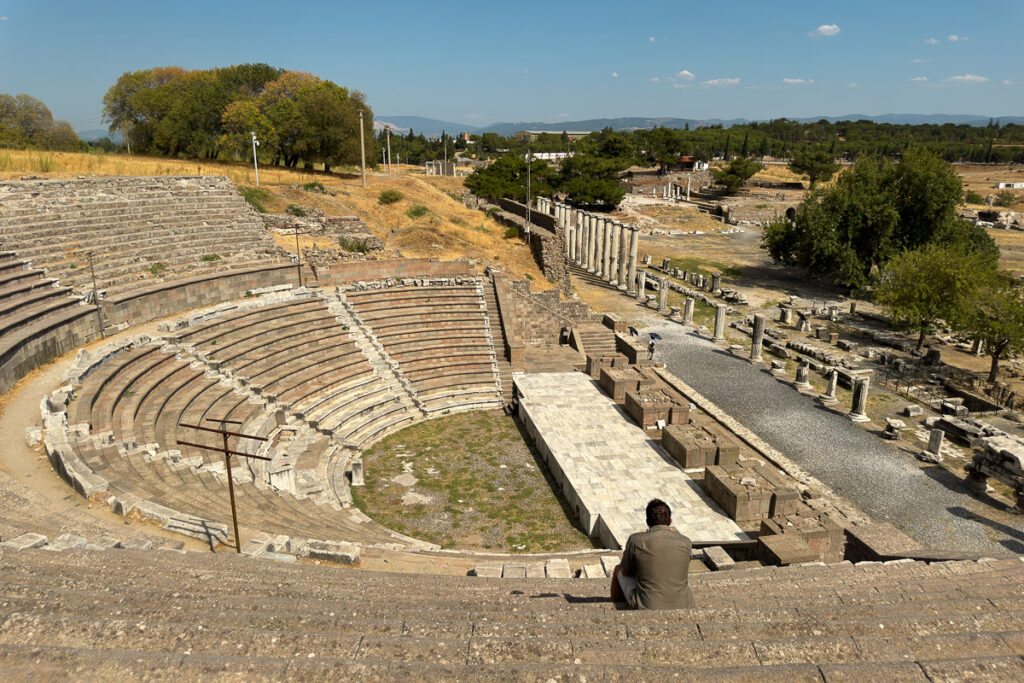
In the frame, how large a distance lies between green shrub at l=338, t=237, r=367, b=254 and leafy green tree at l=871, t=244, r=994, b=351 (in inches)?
1138

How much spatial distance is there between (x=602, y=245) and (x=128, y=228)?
30.8 metres

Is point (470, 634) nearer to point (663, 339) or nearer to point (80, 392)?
point (80, 392)

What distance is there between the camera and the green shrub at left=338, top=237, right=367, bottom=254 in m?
36.0

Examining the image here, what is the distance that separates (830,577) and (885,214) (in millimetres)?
40530

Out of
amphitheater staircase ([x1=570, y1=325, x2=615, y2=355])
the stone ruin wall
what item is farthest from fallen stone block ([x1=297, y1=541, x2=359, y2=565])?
amphitheater staircase ([x1=570, y1=325, x2=615, y2=355])

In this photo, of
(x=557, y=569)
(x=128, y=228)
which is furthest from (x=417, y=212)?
(x=557, y=569)

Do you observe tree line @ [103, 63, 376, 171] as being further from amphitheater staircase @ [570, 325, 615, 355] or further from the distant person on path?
the distant person on path

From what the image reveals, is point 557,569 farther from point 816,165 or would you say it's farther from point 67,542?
point 816,165

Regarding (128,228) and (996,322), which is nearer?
(996,322)

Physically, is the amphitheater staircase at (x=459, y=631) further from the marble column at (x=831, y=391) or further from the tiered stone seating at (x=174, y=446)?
the marble column at (x=831, y=391)

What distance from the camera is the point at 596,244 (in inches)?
1908

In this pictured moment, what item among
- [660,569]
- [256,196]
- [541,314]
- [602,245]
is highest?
[256,196]

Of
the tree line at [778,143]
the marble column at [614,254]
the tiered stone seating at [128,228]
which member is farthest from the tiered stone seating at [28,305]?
the tree line at [778,143]

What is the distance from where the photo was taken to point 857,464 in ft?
67.6
